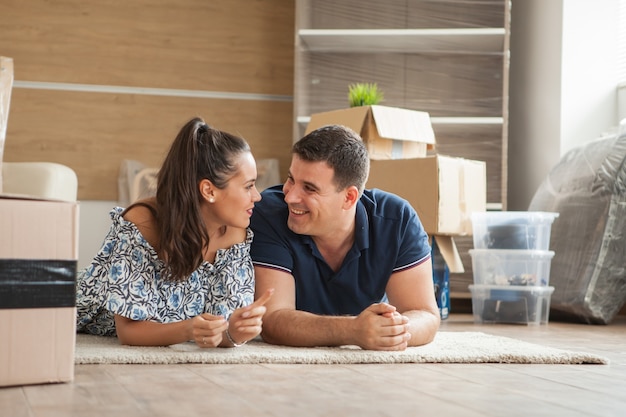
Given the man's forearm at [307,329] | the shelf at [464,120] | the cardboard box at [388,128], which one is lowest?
the man's forearm at [307,329]

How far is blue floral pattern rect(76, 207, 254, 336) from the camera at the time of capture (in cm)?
187

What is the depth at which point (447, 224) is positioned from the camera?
332cm

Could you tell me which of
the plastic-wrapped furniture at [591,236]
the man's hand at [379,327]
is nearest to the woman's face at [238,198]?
the man's hand at [379,327]

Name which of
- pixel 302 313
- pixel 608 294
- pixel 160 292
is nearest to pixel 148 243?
pixel 160 292

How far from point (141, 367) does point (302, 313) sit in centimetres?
43

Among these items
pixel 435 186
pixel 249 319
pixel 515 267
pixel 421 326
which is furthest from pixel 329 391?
pixel 515 267

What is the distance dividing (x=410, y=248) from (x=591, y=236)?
4.96 feet

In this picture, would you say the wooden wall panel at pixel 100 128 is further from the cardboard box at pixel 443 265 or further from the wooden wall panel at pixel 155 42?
the cardboard box at pixel 443 265

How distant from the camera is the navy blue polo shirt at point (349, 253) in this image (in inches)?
81.4

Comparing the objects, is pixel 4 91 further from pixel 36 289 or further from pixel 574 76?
pixel 574 76

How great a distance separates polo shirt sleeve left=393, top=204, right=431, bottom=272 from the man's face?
176 mm

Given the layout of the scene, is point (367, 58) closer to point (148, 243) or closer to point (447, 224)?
point (447, 224)

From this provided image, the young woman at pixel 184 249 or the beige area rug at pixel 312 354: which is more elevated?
the young woman at pixel 184 249

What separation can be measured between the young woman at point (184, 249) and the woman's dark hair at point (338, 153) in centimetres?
15
